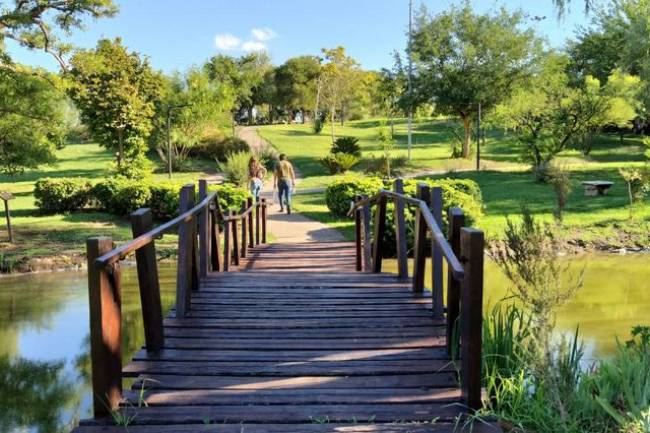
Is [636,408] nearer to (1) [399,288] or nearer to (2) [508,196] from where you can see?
(1) [399,288]

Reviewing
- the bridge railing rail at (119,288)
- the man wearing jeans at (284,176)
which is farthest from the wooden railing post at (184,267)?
the man wearing jeans at (284,176)

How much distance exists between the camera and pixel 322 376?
3.80 metres

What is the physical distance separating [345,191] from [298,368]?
44.1 ft

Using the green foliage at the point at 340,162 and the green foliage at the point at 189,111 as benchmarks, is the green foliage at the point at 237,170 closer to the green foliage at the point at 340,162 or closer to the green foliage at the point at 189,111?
the green foliage at the point at 340,162

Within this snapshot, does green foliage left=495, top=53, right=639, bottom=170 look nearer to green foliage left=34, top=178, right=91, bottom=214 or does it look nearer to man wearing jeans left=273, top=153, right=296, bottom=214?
man wearing jeans left=273, top=153, right=296, bottom=214

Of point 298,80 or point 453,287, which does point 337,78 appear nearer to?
point 298,80

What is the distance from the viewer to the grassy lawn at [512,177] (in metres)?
15.4

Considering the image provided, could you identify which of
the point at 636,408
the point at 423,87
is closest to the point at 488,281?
the point at 636,408

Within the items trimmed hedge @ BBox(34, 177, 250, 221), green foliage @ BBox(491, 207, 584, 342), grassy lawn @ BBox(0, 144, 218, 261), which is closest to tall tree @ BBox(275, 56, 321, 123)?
grassy lawn @ BBox(0, 144, 218, 261)

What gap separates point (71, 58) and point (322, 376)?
14774mm

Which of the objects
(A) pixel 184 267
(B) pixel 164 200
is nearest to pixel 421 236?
(A) pixel 184 267

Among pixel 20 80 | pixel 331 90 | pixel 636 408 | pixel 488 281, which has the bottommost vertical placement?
pixel 488 281

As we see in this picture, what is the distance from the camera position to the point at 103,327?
3.21 meters

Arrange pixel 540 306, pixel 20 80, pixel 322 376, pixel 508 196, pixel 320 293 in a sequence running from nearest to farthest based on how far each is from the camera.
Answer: pixel 540 306 < pixel 322 376 < pixel 320 293 < pixel 20 80 < pixel 508 196
